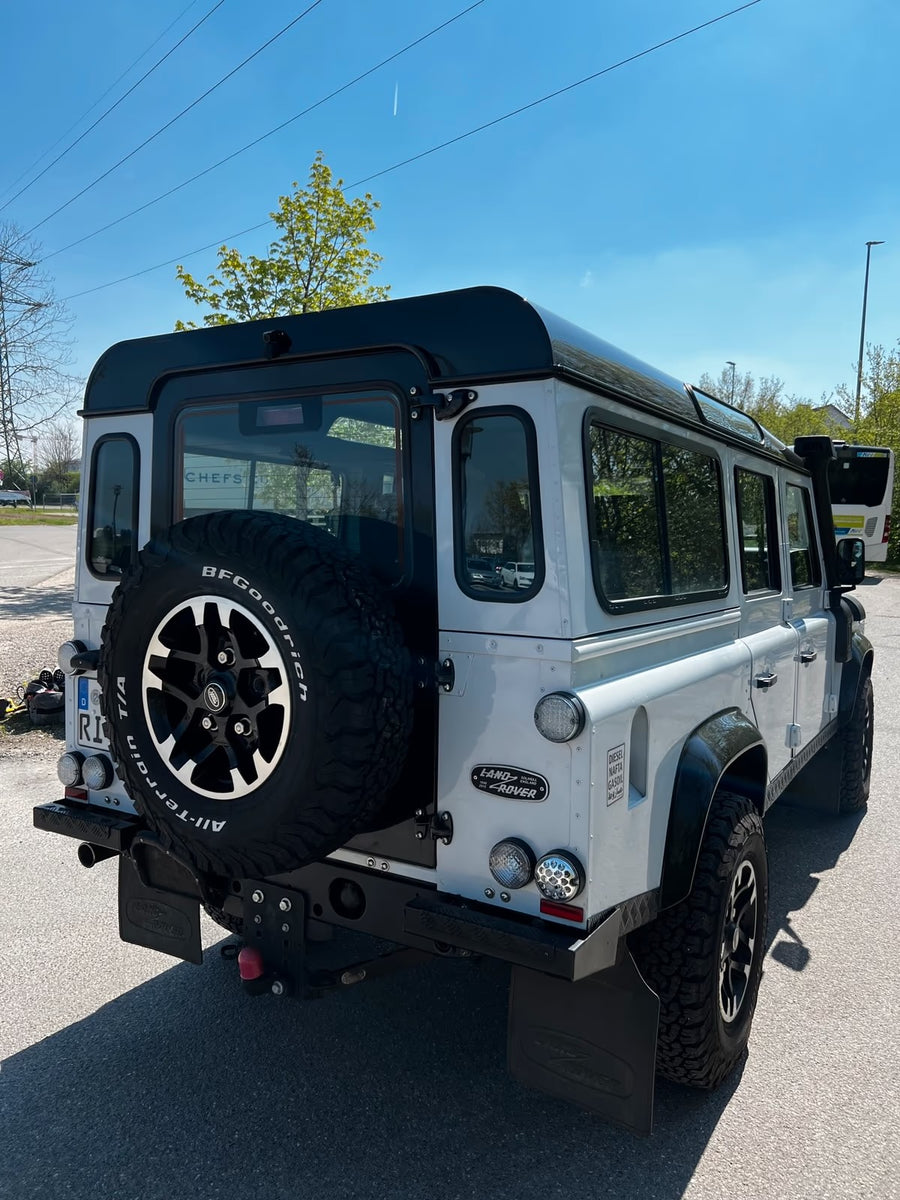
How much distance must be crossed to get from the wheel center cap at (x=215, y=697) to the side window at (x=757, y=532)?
2.24m

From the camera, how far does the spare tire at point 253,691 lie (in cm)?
215

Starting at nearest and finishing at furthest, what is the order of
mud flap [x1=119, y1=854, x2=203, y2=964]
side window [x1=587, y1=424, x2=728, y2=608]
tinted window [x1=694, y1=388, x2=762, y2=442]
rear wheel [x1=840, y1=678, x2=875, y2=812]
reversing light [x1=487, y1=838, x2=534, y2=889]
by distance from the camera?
reversing light [x1=487, y1=838, x2=534, y2=889] → side window [x1=587, y1=424, x2=728, y2=608] → mud flap [x1=119, y1=854, x2=203, y2=964] → tinted window [x1=694, y1=388, x2=762, y2=442] → rear wheel [x1=840, y1=678, x2=875, y2=812]

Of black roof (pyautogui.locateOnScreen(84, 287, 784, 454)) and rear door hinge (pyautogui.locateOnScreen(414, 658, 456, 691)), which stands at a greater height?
black roof (pyautogui.locateOnScreen(84, 287, 784, 454))

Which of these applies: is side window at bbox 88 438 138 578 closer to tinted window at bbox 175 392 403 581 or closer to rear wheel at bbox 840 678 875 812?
tinted window at bbox 175 392 403 581

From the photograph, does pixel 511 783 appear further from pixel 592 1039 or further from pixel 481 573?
pixel 592 1039

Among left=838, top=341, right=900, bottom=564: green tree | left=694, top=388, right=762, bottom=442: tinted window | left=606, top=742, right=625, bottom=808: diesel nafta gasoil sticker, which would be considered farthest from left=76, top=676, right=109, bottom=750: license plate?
left=838, top=341, right=900, bottom=564: green tree

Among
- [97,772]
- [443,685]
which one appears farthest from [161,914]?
[443,685]

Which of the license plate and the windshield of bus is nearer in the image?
the license plate

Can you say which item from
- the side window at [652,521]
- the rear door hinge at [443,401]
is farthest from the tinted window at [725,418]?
the rear door hinge at [443,401]

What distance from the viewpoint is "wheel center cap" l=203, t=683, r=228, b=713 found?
2305 mm

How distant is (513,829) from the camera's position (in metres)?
2.32

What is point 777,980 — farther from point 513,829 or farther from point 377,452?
point 377,452

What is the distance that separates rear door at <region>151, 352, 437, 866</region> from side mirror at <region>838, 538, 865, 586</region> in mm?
3549

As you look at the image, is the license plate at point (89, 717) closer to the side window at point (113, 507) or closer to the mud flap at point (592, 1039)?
the side window at point (113, 507)
